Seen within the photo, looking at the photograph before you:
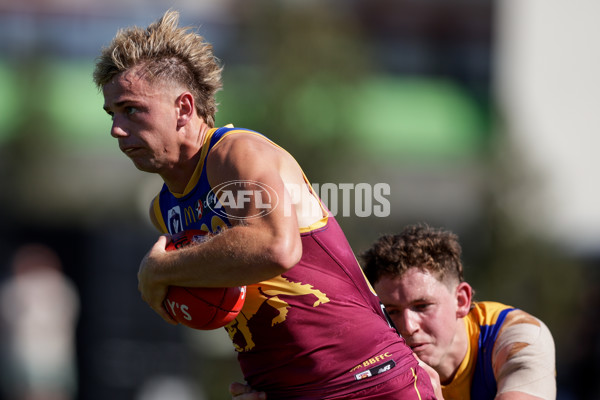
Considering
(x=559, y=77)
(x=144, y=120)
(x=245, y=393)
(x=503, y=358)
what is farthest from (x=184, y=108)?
(x=559, y=77)

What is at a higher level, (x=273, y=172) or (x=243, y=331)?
(x=273, y=172)

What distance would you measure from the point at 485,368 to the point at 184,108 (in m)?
2.37

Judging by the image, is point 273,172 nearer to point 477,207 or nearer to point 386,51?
point 477,207

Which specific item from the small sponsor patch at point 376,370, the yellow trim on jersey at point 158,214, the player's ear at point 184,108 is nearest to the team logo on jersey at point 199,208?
the player's ear at point 184,108

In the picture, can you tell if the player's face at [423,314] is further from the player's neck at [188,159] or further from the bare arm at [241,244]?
the player's neck at [188,159]

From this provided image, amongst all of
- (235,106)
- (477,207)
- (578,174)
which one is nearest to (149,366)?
(235,106)

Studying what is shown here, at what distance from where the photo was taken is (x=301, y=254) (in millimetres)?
3883

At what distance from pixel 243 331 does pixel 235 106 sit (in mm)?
8911

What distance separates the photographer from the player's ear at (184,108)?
4363 millimetres

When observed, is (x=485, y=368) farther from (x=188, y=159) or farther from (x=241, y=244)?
(x=188, y=159)

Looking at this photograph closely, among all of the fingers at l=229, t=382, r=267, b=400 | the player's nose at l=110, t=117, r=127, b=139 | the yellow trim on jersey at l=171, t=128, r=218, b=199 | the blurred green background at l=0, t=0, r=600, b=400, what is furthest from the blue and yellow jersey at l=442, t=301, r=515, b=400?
the blurred green background at l=0, t=0, r=600, b=400

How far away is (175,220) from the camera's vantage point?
4.58 meters

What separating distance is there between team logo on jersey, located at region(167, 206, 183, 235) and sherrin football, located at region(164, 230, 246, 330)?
0.51m

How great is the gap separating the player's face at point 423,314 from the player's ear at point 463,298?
138 mm
